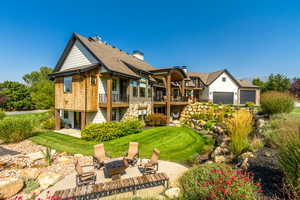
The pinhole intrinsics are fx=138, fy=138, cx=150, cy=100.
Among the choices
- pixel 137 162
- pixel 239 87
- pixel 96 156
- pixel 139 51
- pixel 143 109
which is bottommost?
pixel 137 162

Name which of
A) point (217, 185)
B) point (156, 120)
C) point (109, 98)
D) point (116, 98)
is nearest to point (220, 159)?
point (217, 185)

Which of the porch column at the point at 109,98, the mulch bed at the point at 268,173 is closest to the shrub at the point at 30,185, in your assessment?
the porch column at the point at 109,98

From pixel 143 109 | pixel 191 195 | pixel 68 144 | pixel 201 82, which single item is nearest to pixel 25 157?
pixel 68 144

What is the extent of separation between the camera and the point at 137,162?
→ 7.22 metres

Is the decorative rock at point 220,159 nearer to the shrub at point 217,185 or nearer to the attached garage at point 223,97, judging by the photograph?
the shrub at point 217,185

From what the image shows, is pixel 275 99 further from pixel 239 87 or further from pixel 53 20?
pixel 53 20

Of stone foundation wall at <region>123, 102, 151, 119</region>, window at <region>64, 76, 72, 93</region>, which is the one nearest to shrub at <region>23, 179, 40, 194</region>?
stone foundation wall at <region>123, 102, 151, 119</region>

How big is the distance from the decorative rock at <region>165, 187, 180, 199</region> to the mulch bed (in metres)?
2.33

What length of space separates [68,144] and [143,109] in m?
Answer: 8.60

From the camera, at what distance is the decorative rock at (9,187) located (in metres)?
4.46

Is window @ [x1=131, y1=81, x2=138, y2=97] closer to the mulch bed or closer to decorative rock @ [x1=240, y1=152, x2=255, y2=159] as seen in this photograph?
decorative rock @ [x1=240, y1=152, x2=255, y2=159]

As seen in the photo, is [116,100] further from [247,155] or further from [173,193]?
[247,155]

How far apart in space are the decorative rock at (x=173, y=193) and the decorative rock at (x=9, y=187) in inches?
202

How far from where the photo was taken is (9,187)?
15.1 ft
